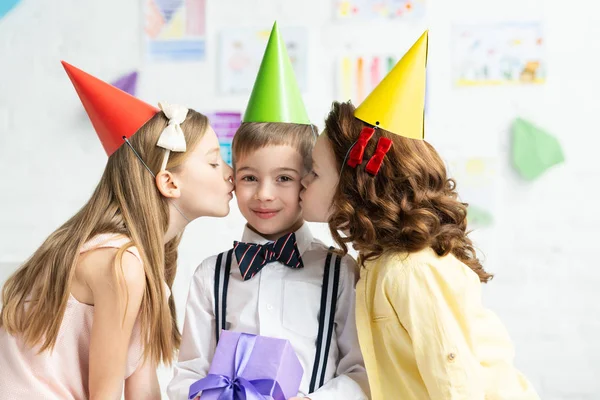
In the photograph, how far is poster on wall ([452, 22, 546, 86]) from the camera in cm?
237

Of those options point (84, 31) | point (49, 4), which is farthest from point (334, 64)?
point (49, 4)

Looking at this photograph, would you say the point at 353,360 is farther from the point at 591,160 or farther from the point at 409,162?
the point at 591,160

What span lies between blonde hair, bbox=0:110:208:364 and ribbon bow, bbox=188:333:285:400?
0.71ft

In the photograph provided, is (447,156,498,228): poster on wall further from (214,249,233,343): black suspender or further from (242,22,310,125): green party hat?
(214,249,233,343): black suspender

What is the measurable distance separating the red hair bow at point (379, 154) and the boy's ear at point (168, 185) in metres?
0.44

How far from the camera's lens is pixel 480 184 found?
2.39m

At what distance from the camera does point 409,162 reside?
4.46 ft

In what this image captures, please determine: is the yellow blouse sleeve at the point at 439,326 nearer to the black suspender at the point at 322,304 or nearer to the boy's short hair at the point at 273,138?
the black suspender at the point at 322,304

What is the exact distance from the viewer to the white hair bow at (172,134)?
58.6 inches

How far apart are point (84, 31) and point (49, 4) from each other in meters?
0.17

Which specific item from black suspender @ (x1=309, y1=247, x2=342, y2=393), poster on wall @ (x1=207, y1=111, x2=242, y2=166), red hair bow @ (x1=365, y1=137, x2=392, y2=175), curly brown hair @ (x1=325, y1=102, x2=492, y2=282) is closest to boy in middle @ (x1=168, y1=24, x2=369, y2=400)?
black suspender @ (x1=309, y1=247, x2=342, y2=393)

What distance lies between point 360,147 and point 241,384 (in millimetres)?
505

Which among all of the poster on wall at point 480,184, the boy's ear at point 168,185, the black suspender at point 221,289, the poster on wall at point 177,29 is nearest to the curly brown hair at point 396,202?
the black suspender at point 221,289

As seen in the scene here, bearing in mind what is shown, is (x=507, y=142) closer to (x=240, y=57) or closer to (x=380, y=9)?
(x=380, y=9)
